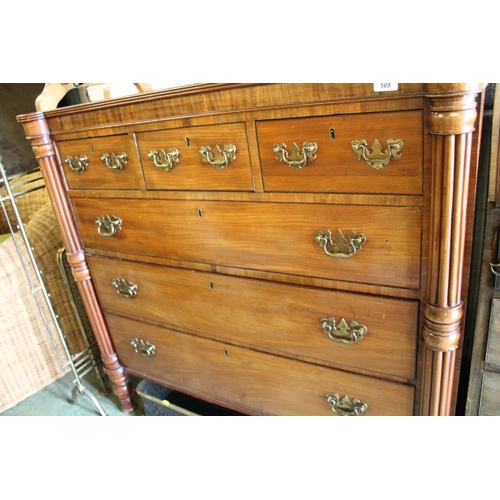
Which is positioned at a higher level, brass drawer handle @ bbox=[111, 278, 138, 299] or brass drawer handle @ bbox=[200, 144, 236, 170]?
brass drawer handle @ bbox=[200, 144, 236, 170]

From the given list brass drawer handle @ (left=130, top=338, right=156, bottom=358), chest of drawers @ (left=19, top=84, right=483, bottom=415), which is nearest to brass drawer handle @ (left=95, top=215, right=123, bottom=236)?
chest of drawers @ (left=19, top=84, right=483, bottom=415)

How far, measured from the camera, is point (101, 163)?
1.13m

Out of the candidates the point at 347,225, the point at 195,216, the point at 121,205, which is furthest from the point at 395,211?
the point at 121,205

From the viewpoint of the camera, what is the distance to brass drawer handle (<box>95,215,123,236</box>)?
1180 mm

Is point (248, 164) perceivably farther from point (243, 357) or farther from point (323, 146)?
point (243, 357)

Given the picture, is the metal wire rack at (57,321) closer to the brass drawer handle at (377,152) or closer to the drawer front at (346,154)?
the drawer front at (346,154)

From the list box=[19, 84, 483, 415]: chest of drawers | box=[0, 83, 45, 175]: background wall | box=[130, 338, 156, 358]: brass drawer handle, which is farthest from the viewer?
box=[0, 83, 45, 175]: background wall

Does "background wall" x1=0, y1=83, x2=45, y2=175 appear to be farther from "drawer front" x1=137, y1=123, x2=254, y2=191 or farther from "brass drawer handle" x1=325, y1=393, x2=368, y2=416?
"brass drawer handle" x1=325, y1=393, x2=368, y2=416

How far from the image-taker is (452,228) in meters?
0.69

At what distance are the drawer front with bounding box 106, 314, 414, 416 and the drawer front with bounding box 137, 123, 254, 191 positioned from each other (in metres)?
0.46

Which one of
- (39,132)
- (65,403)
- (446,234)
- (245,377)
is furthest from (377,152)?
(65,403)

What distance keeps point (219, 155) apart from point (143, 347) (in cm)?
76

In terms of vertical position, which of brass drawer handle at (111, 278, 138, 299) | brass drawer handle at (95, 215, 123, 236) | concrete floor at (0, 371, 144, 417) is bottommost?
concrete floor at (0, 371, 144, 417)
